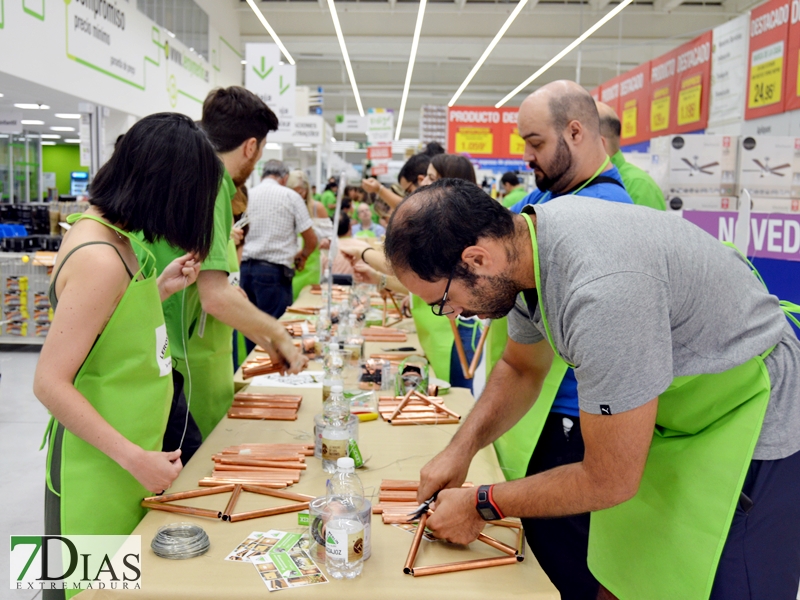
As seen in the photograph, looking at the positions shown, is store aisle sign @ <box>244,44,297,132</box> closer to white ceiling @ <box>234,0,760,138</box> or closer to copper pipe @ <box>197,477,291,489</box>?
white ceiling @ <box>234,0,760,138</box>

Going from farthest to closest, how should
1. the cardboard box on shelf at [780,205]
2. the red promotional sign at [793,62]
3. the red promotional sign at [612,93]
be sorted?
the red promotional sign at [612,93], the cardboard box on shelf at [780,205], the red promotional sign at [793,62]

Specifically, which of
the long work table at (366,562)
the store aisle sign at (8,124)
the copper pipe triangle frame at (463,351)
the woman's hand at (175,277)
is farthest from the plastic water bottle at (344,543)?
the store aisle sign at (8,124)

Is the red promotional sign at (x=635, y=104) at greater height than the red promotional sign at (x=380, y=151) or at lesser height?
greater

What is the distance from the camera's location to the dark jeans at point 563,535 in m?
2.05

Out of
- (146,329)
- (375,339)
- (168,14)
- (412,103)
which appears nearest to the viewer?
(146,329)

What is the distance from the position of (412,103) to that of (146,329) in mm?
25372

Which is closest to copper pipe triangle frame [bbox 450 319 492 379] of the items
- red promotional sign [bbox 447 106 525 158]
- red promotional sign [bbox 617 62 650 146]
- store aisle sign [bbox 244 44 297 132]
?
store aisle sign [bbox 244 44 297 132]

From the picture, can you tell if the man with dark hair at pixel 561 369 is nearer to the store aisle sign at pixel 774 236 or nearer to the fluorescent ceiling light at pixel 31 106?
the store aisle sign at pixel 774 236

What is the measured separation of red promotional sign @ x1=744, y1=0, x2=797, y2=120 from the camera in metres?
5.90

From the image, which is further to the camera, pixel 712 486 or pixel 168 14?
pixel 168 14

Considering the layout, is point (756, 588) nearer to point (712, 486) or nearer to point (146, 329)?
point (712, 486)

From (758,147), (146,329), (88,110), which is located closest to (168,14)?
(88,110)

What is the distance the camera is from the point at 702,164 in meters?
6.10

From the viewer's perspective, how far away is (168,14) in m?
11.5
